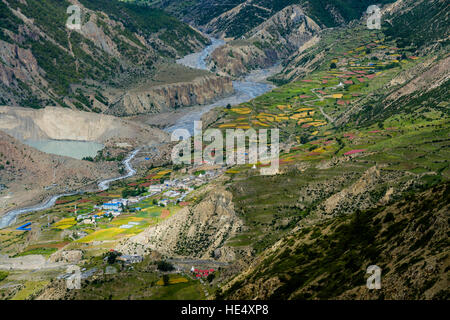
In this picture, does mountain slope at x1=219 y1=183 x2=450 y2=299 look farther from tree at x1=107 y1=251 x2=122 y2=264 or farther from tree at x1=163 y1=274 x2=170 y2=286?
tree at x1=107 y1=251 x2=122 y2=264

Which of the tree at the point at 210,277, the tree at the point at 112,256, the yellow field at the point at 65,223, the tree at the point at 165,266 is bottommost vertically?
the tree at the point at 210,277

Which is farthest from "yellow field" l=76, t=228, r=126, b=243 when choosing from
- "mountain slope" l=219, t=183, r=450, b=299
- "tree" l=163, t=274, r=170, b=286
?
"mountain slope" l=219, t=183, r=450, b=299

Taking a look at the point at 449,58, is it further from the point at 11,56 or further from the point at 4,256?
the point at 11,56

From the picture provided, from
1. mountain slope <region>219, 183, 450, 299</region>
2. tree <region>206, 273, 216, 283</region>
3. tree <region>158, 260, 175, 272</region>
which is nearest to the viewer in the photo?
mountain slope <region>219, 183, 450, 299</region>

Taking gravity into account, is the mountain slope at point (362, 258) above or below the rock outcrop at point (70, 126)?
below

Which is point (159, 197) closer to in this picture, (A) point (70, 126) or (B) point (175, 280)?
(B) point (175, 280)

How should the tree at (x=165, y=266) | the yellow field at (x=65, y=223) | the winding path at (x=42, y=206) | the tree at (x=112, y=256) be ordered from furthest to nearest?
the winding path at (x=42, y=206), the yellow field at (x=65, y=223), the tree at (x=112, y=256), the tree at (x=165, y=266)

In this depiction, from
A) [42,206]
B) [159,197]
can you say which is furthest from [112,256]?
[42,206]

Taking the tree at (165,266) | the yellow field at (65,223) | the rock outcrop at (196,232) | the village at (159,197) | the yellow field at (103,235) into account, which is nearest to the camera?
the tree at (165,266)

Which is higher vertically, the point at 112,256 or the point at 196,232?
the point at 196,232

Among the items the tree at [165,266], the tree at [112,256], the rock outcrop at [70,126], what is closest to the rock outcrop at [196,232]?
the tree at [112,256]

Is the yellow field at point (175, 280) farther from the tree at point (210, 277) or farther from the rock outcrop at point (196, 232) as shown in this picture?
the rock outcrop at point (196, 232)
